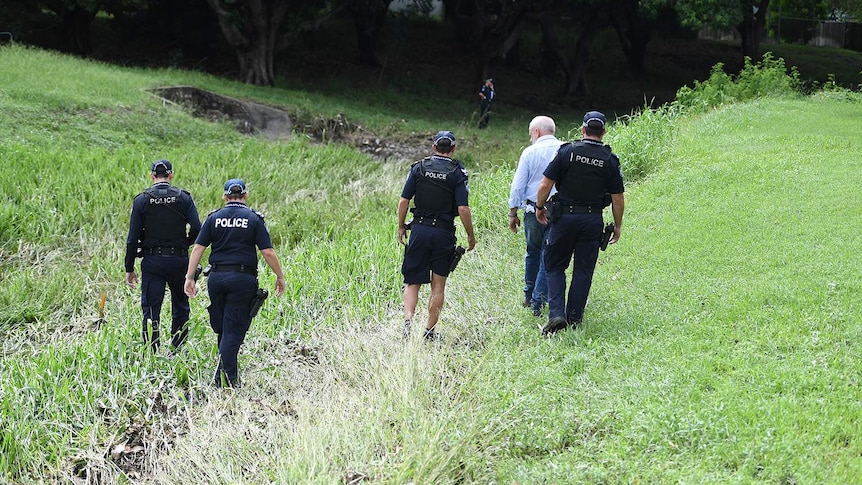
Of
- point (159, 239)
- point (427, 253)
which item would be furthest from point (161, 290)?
point (427, 253)

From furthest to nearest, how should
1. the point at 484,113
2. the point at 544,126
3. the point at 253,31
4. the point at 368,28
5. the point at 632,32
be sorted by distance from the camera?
the point at 632,32, the point at 368,28, the point at 253,31, the point at 484,113, the point at 544,126

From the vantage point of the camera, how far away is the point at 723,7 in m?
26.2

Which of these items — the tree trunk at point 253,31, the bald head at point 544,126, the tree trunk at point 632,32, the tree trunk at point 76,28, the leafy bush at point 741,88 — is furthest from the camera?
the tree trunk at point 632,32

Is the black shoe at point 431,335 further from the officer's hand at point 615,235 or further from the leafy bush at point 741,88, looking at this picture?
the leafy bush at point 741,88

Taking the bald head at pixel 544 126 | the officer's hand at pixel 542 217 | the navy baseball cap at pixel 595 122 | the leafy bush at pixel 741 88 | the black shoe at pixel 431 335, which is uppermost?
the leafy bush at pixel 741 88

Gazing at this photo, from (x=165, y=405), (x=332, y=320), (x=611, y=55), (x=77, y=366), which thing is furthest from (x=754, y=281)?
(x=611, y=55)

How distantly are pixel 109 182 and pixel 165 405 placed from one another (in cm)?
791

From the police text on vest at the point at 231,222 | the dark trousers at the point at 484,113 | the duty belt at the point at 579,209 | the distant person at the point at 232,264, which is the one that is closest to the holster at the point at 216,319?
the distant person at the point at 232,264

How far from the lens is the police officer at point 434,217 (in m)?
7.79

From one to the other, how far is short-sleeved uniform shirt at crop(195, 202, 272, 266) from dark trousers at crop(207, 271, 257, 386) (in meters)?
0.13

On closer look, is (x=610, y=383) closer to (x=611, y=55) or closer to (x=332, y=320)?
(x=332, y=320)

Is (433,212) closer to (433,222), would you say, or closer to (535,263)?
(433,222)

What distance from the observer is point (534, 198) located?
8477 mm

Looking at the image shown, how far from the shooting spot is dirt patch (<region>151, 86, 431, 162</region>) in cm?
2125
